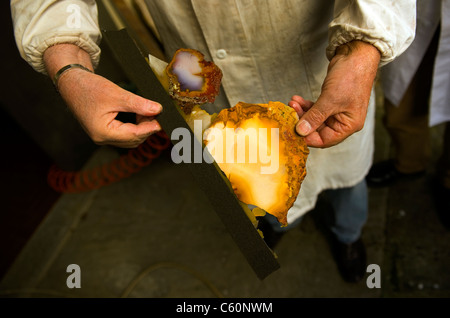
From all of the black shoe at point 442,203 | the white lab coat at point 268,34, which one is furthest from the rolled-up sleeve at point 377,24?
the black shoe at point 442,203

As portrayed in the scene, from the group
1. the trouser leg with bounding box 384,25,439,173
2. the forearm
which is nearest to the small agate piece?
the forearm

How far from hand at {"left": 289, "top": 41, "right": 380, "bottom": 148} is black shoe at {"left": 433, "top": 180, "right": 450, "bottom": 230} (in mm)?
1213

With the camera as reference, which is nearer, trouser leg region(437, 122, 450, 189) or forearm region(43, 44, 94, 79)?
forearm region(43, 44, 94, 79)

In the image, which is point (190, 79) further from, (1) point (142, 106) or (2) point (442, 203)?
(2) point (442, 203)

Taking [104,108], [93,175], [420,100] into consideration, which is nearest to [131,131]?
[104,108]

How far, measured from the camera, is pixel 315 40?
916mm

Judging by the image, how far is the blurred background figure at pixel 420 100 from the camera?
128 centimetres

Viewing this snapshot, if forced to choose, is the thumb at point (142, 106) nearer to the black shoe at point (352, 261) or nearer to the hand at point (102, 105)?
the hand at point (102, 105)

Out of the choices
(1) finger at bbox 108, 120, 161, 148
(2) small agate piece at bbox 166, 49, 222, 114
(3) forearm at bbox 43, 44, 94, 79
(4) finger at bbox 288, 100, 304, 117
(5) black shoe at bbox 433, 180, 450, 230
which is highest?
(3) forearm at bbox 43, 44, 94, 79

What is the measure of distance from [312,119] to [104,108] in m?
0.42

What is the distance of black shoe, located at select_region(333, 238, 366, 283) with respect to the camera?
1.59 metres

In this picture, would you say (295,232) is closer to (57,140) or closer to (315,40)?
(315,40)

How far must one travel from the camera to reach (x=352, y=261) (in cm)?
159

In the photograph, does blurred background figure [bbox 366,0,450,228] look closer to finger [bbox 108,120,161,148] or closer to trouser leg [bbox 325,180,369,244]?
trouser leg [bbox 325,180,369,244]
